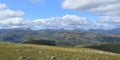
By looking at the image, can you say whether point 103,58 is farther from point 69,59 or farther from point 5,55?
point 5,55

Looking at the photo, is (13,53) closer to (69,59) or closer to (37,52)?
(37,52)

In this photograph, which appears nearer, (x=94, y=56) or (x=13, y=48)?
(x=94, y=56)

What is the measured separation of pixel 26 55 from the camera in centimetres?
5606

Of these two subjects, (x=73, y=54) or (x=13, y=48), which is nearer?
(x=73, y=54)

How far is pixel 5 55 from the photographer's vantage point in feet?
184

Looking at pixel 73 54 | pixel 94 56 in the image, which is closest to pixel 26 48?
pixel 73 54

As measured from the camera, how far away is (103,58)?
5425cm

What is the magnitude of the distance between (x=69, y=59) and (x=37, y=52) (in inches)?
372

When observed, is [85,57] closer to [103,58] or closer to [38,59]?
[103,58]

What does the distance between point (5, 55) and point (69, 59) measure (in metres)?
→ 15.2

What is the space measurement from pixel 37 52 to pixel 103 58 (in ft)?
52.4

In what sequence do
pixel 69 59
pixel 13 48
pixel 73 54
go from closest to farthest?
pixel 69 59 → pixel 73 54 → pixel 13 48

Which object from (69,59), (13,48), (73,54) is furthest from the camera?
(13,48)

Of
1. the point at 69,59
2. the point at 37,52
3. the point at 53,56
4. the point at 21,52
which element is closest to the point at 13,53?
the point at 21,52
